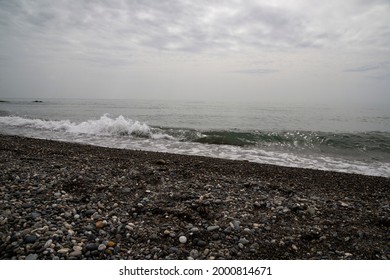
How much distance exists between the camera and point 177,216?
4.18 meters

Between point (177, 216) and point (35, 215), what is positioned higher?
point (35, 215)

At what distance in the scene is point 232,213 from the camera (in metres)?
4.38

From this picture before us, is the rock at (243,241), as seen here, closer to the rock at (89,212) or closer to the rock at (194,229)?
the rock at (194,229)

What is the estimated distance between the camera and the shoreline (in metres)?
3.26

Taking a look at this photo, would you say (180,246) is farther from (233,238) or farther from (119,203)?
(119,203)

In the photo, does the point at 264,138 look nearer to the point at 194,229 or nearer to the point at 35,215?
the point at 194,229

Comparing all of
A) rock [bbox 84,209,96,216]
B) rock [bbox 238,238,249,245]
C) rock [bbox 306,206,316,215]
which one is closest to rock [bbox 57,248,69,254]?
rock [bbox 84,209,96,216]

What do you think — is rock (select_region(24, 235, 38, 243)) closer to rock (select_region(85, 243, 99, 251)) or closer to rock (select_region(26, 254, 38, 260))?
rock (select_region(26, 254, 38, 260))

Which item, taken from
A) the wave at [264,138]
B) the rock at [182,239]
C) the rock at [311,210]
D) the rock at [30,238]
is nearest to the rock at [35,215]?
the rock at [30,238]

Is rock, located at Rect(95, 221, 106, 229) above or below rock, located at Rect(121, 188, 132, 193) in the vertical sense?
below

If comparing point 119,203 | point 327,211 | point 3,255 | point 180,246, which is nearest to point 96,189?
point 119,203

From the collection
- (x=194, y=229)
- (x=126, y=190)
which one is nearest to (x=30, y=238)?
(x=126, y=190)

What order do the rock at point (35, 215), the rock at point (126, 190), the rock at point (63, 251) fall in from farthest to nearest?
1. the rock at point (126, 190)
2. the rock at point (35, 215)
3. the rock at point (63, 251)

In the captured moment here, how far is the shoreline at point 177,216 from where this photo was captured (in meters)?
3.26
